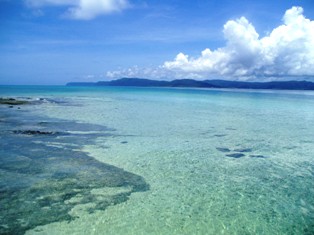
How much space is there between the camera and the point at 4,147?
14000 millimetres

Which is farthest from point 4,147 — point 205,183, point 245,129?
point 245,129

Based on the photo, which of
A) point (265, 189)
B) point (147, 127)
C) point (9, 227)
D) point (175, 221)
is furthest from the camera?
point (147, 127)

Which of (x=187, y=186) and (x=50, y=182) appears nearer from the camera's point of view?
(x=50, y=182)

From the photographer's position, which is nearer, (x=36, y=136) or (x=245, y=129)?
(x=36, y=136)

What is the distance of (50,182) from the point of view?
31.3ft

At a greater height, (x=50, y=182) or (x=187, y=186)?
(x=50, y=182)

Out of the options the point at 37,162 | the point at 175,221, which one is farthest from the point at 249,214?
the point at 37,162

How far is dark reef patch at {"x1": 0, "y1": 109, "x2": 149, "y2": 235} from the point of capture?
7377mm

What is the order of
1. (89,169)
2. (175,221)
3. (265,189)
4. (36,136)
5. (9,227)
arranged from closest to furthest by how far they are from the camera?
1. (9,227)
2. (175,221)
3. (265,189)
4. (89,169)
5. (36,136)

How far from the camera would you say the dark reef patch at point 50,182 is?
738 centimetres

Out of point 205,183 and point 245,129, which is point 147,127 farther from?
point 205,183

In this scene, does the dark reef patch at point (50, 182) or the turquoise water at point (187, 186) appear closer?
the turquoise water at point (187, 186)

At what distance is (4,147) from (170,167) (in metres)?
8.44

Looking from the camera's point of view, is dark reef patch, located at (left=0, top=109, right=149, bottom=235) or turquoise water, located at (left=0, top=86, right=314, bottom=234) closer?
turquoise water, located at (left=0, top=86, right=314, bottom=234)
